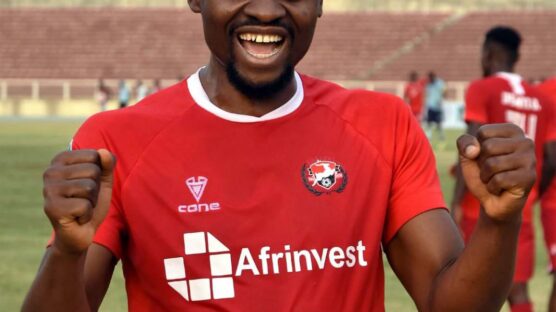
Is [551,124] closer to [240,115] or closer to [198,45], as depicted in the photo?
[240,115]

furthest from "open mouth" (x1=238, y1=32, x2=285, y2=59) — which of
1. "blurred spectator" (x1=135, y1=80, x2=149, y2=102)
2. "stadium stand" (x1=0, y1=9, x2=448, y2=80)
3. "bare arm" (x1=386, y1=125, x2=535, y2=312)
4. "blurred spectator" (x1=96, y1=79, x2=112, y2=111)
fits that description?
"stadium stand" (x1=0, y1=9, x2=448, y2=80)

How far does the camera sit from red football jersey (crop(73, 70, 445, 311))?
3.37 m

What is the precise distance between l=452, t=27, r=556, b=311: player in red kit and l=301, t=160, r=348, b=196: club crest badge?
180 inches

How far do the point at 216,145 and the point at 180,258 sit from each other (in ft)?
1.07

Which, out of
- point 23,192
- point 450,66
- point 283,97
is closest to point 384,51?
point 450,66

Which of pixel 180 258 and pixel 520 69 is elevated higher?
pixel 520 69

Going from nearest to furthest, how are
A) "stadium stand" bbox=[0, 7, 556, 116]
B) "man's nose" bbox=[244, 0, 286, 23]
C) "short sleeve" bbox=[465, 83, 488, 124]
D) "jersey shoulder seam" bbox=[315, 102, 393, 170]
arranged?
"man's nose" bbox=[244, 0, 286, 23]
"jersey shoulder seam" bbox=[315, 102, 393, 170]
"short sleeve" bbox=[465, 83, 488, 124]
"stadium stand" bbox=[0, 7, 556, 116]

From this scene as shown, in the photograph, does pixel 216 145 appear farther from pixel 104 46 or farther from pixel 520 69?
pixel 104 46

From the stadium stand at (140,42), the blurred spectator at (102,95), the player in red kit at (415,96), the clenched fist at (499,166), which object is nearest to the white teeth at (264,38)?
the clenched fist at (499,166)

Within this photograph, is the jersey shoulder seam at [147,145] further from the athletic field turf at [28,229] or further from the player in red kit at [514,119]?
the athletic field turf at [28,229]

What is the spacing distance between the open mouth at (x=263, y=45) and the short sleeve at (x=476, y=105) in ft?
16.2

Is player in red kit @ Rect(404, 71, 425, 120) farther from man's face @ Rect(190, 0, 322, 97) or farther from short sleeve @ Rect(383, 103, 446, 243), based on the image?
man's face @ Rect(190, 0, 322, 97)

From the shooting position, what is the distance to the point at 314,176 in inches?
137

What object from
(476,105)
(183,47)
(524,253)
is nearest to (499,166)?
(524,253)
